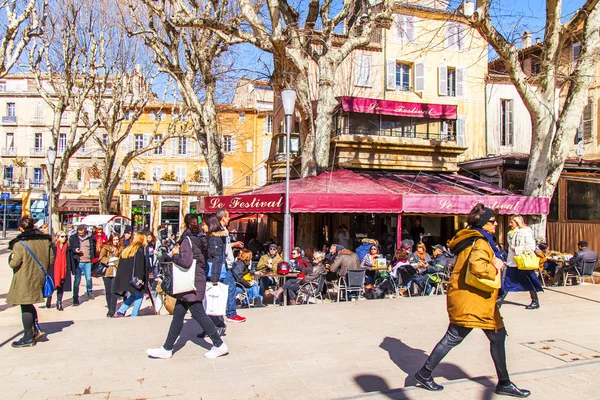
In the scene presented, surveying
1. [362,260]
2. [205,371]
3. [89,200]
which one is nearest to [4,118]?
[89,200]

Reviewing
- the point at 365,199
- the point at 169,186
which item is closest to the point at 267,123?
the point at 169,186

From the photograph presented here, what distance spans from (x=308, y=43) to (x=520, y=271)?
7.16 meters

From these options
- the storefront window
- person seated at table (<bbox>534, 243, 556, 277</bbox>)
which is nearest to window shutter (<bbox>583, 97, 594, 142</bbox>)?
the storefront window

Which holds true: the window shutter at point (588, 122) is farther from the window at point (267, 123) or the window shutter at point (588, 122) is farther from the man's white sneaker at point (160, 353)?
the window at point (267, 123)

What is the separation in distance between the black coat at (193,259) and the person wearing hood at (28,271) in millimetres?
1836

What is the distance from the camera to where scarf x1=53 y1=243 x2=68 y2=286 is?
8.84 meters

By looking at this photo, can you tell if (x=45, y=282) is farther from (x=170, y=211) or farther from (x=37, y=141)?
(x=37, y=141)

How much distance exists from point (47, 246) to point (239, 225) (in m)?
17.9

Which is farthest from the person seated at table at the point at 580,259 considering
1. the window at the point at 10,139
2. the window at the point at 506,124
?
the window at the point at 10,139

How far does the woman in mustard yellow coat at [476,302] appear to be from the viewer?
428cm

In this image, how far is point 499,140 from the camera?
22.0 m

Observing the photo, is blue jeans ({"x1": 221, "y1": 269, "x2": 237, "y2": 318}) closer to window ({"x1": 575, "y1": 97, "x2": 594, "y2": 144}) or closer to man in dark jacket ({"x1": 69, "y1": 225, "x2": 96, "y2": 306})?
man in dark jacket ({"x1": 69, "y1": 225, "x2": 96, "y2": 306})

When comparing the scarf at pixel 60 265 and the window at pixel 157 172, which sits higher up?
the window at pixel 157 172

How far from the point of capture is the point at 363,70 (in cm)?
2122
